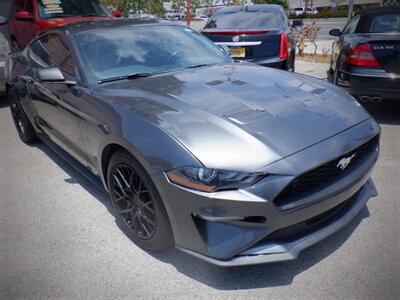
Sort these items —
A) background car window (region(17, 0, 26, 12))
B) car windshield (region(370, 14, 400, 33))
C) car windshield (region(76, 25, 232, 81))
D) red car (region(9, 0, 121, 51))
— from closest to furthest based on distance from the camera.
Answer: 1. car windshield (region(76, 25, 232, 81))
2. car windshield (region(370, 14, 400, 33))
3. red car (region(9, 0, 121, 51))
4. background car window (region(17, 0, 26, 12))

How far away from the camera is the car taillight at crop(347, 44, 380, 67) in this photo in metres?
4.57

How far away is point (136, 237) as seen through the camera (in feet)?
8.54

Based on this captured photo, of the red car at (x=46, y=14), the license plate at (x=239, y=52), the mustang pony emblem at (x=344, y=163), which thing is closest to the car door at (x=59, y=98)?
the mustang pony emblem at (x=344, y=163)

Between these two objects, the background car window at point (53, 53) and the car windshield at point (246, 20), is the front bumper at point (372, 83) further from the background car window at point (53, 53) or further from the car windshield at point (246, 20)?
the background car window at point (53, 53)

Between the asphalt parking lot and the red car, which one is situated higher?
the red car

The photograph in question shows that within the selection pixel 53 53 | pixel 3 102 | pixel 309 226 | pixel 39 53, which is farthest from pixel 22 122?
pixel 309 226

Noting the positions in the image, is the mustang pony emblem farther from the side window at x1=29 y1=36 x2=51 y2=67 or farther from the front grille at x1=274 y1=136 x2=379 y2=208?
the side window at x1=29 y1=36 x2=51 y2=67

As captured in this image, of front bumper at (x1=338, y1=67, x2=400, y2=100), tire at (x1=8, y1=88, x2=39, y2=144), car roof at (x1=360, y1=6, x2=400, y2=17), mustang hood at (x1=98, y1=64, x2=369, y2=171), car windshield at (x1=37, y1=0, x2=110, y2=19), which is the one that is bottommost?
tire at (x1=8, y1=88, x2=39, y2=144)

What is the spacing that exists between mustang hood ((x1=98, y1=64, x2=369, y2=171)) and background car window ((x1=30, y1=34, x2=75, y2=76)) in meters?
0.60

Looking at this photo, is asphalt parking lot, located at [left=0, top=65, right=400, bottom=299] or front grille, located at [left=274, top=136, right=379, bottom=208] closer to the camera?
front grille, located at [left=274, top=136, right=379, bottom=208]

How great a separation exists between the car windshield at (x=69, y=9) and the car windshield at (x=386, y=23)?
546cm

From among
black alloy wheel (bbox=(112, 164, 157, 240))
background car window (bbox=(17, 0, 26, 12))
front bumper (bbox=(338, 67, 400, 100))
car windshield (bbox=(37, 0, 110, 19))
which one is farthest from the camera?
background car window (bbox=(17, 0, 26, 12))

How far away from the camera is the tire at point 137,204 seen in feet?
7.34

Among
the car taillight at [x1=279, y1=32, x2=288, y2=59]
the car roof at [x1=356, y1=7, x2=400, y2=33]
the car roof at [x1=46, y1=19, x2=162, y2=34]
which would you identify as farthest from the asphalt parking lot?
the car taillight at [x1=279, y1=32, x2=288, y2=59]
